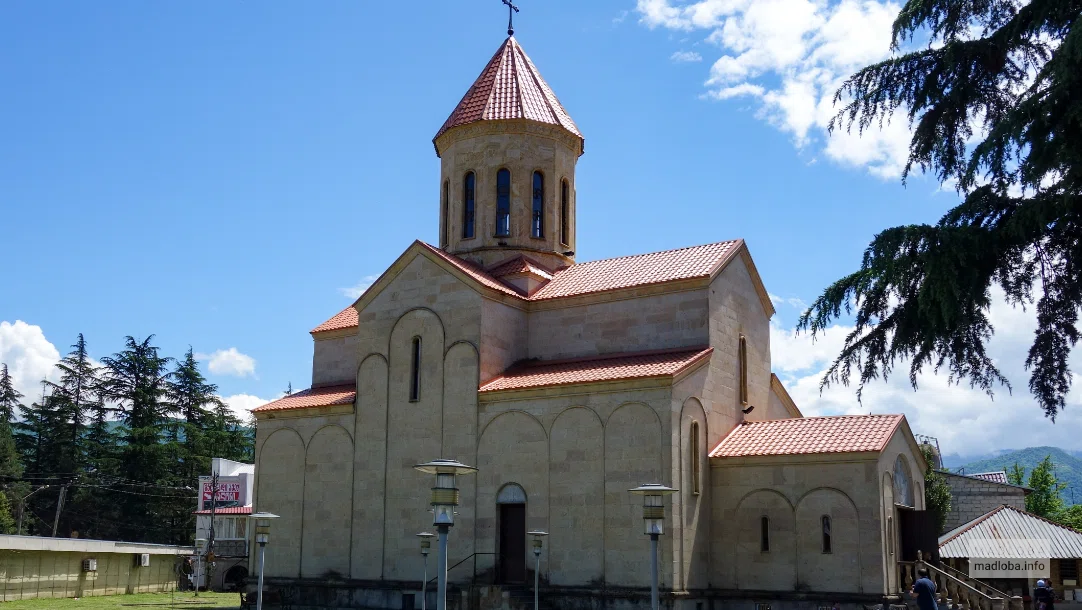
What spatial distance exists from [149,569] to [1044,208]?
3941 cm

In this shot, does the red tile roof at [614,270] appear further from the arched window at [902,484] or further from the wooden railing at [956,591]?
the wooden railing at [956,591]

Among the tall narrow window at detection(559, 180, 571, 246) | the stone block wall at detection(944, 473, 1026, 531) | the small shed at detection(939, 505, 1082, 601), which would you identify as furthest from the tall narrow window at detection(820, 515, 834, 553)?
the stone block wall at detection(944, 473, 1026, 531)

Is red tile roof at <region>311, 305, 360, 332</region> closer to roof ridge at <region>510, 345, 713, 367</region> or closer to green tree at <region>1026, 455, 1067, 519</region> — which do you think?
roof ridge at <region>510, 345, 713, 367</region>

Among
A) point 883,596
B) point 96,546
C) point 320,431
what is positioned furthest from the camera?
point 96,546

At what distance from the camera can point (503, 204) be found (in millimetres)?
28828

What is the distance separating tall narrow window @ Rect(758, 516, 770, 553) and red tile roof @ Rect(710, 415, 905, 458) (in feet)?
4.99

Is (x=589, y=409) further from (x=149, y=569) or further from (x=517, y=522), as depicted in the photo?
(x=149, y=569)

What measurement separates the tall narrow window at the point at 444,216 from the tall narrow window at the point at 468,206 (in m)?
0.74

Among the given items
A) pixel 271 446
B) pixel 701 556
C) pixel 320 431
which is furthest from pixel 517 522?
pixel 271 446

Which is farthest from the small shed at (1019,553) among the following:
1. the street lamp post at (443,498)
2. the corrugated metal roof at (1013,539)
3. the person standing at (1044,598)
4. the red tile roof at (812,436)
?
the street lamp post at (443,498)

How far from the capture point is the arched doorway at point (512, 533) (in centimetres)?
2320

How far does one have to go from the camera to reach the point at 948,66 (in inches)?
553

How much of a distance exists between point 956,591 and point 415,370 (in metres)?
13.8

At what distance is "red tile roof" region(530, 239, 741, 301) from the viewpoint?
24.8 metres
